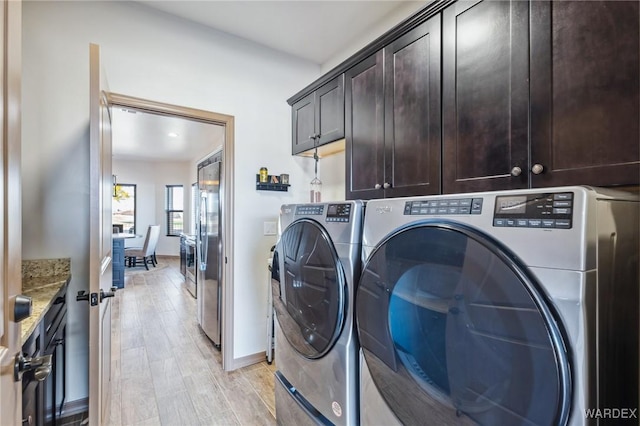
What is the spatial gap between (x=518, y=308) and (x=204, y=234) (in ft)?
10.7

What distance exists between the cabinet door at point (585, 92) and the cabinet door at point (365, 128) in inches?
30.8

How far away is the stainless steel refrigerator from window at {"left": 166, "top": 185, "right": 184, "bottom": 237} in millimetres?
5011

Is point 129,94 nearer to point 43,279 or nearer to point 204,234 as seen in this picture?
point 43,279

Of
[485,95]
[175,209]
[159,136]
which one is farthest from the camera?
[175,209]

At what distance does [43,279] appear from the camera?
5.97ft

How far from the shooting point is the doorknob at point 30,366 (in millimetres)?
739

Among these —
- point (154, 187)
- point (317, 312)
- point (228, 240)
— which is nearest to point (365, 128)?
point (317, 312)

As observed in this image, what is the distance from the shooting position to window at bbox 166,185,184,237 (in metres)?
8.13

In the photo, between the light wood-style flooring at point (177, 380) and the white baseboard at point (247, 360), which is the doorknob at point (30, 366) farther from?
the white baseboard at point (247, 360)

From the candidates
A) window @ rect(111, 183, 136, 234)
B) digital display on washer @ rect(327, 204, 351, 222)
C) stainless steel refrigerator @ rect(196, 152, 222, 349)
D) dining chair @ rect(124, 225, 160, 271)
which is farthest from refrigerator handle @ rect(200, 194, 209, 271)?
window @ rect(111, 183, 136, 234)

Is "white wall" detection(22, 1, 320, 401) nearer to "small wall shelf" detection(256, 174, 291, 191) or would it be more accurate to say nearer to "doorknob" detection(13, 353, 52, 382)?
"small wall shelf" detection(256, 174, 291, 191)

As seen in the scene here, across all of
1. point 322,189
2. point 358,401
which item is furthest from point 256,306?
point 358,401

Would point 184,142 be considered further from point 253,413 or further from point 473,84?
point 473,84

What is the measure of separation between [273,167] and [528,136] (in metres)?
2.04
